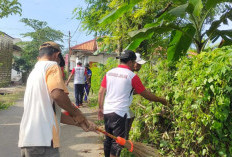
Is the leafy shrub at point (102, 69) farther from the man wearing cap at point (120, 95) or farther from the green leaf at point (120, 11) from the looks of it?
the man wearing cap at point (120, 95)

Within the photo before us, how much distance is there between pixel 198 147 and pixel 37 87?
2.21m

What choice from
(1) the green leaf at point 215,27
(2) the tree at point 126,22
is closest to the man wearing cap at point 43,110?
(1) the green leaf at point 215,27

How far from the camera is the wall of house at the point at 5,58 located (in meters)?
17.8

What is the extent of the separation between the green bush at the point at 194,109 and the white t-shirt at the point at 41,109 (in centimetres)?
164

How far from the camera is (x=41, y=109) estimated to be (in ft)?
7.75

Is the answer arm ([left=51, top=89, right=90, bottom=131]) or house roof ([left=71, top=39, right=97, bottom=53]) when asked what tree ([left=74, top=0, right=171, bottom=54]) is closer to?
arm ([left=51, top=89, right=90, bottom=131])

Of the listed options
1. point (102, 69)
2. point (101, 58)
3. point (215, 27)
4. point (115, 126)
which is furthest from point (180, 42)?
point (101, 58)

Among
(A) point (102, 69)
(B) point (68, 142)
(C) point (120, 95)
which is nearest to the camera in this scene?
(C) point (120, 95)

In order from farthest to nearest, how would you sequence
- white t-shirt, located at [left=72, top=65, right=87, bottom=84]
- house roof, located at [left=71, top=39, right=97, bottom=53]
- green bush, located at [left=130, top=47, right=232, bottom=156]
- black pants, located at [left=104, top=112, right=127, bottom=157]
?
house roof, located at [left=71, top=39, right=97, bottom=53] < white t-shirt, located at [left=72, top=65, right=87, bottom=84] < black pants, located at [left=104, top=112, right=127, bottom=157] < green bush, located at [left=130, top=47, right=232, bottom=156]

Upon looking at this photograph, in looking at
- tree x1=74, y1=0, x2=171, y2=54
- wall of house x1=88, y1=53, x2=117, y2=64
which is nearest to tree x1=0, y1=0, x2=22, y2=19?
tree x1=74, y1=0, x2=171, y2=54

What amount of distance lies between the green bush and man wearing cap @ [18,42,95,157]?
157 cm

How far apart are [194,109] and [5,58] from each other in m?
18.5

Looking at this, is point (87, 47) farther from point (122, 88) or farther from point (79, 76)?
point (122, 88)

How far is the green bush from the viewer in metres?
2.70
